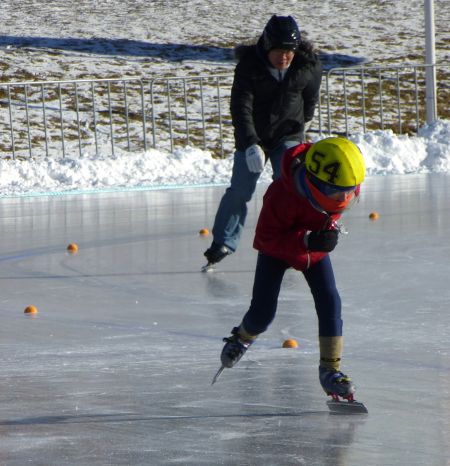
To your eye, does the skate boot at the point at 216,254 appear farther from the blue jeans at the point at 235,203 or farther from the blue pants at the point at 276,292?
the blue pants at the point at 276,292

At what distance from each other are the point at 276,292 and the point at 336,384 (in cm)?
43

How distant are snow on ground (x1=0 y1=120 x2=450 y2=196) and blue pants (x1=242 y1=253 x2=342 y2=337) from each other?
8.08 metres

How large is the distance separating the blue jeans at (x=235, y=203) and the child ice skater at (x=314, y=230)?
2.90 metres

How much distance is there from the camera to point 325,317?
398 centimetres

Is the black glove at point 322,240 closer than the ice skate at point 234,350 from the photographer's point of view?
Yes

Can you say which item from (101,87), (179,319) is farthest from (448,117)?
(179,319)

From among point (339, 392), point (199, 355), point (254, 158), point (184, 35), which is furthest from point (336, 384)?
point (184, 35)

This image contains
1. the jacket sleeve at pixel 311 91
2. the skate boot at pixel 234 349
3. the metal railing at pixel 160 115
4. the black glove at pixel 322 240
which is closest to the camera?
the black glove at pixel 322 240

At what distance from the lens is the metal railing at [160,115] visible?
52.0 feet

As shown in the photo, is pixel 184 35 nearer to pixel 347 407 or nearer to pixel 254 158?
pixel 254 158

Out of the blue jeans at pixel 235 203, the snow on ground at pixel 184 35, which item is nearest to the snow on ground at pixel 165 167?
the snow on ground at pixel 184 35

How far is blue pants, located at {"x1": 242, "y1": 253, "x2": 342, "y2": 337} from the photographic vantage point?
3984mm

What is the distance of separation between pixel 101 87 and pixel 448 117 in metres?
5.92

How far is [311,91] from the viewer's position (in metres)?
6.91
